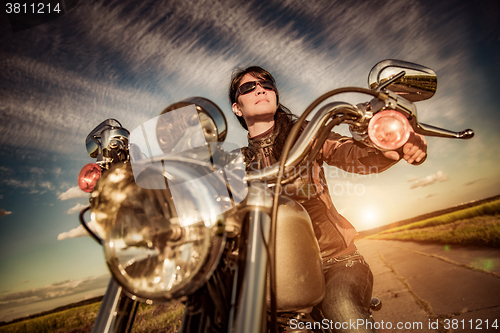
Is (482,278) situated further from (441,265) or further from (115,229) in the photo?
(115,229)

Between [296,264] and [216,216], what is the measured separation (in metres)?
0.38

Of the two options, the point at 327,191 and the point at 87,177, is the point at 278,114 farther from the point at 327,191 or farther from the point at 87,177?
the point at 87,177

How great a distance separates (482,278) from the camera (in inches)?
113

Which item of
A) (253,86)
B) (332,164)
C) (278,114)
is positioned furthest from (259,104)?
(332,164)

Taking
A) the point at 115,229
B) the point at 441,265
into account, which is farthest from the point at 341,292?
the point at 441,265

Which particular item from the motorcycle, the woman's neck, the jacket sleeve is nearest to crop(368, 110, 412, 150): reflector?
the motorcycle

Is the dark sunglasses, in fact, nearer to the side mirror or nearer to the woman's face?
the woman's face

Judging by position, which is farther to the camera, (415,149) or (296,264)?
(415,149)

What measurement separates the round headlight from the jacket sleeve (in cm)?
100

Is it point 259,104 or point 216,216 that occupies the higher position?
point 259,104

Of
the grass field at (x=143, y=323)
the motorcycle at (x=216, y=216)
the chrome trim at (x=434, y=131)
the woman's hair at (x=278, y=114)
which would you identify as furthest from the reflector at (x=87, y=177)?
the grass field at (x=143, y=323)

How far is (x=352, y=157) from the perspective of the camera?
1.50 metres

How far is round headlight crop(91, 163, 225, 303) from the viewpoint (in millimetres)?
637

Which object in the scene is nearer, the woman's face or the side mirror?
the side mirror
